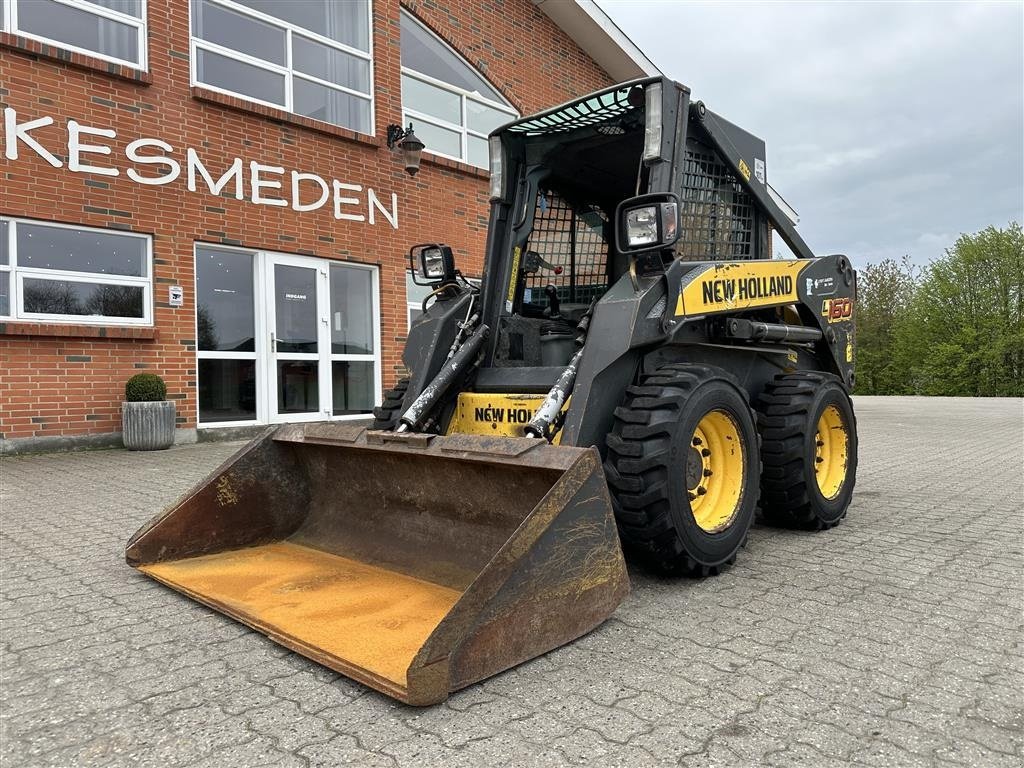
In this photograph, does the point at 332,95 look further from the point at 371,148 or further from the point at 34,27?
the point at 34,27

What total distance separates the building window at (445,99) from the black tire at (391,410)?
8244 millimetres

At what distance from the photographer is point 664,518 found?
3.21m

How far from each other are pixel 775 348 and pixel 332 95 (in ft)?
27.9

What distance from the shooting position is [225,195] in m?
9.50

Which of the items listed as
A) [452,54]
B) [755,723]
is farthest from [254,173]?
[755,723]

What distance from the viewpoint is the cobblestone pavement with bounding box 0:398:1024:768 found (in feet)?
6.82

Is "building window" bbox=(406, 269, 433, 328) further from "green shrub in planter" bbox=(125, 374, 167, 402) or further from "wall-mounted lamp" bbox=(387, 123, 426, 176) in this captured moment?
"green shrub in planter" bbox=(125, 374, 167, 402)

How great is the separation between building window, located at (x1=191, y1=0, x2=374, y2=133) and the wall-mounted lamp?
386 mm

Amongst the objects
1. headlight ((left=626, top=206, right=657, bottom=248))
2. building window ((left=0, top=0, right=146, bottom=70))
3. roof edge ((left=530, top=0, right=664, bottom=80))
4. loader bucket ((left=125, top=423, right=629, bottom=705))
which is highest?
roof edge ((left=530, top=0, right=664, bottom=80))

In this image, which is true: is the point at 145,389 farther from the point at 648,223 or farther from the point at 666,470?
the point at 666,470

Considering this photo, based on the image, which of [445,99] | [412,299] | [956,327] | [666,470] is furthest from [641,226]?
[956,327]

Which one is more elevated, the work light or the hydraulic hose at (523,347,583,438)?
the work light

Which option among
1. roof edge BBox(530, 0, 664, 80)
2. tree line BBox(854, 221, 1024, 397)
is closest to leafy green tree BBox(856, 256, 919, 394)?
tree line BBox(854, 221, 1024, 397)

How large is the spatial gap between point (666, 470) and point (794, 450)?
156cm
